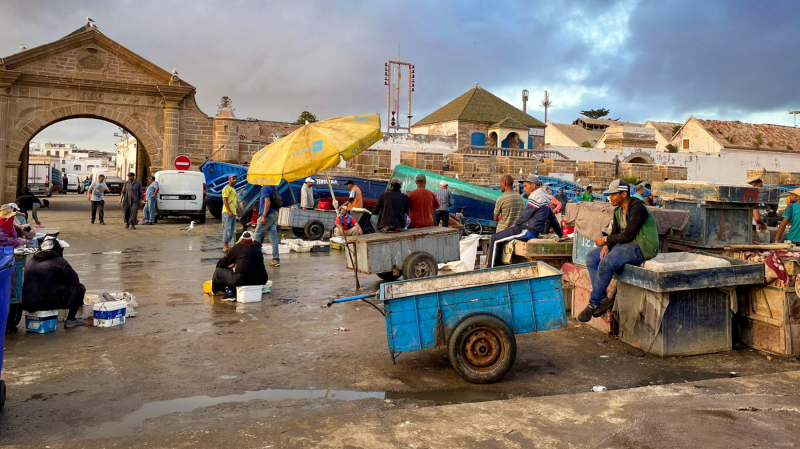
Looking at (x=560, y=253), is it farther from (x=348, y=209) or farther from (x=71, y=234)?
(x=71, y=234)

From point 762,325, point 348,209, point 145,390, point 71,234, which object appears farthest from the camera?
point 71,234

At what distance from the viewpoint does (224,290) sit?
9.53 metres

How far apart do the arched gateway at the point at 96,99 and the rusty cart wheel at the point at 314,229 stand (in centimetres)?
1245

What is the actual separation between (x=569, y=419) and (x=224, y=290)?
6.27m

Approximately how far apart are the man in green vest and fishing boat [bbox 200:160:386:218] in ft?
39.8

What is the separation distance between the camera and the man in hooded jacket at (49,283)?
7.08 m

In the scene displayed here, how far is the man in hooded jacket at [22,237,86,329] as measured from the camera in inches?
279

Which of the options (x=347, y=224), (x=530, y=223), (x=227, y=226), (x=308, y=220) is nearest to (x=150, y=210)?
(x=308, y=220)

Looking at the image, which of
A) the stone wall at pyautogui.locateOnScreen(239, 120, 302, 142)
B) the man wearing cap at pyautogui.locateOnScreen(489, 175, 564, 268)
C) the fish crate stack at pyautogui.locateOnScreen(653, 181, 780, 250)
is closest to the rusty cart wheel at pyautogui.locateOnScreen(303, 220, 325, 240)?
the man wearing cap at pyautogui.locateOnScreen(489, 175, 564, 268)

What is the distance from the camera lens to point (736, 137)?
51.6m

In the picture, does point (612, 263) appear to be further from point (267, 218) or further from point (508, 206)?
point (267, 218)

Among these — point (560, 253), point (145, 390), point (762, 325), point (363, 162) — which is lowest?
point (145, 390)

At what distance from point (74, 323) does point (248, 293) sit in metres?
2.29

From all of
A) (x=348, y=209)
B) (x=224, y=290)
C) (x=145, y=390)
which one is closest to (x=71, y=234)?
(x=348, y=209)
